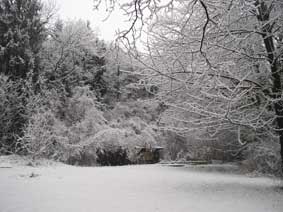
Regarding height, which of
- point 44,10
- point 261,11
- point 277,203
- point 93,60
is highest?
point 44,10

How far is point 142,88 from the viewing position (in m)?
12.2

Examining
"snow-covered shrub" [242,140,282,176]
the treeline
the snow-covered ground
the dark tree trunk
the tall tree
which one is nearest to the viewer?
the snow-covered ground

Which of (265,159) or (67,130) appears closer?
(265,159)

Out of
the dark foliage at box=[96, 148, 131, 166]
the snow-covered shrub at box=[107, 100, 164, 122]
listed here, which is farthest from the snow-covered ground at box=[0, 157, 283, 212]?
the snow-covered shrub at box=[107, 100, 164, 122]

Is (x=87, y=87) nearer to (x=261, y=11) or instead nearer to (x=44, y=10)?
(x=44, y=10)

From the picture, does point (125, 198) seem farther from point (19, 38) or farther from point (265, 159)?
point (19, 38)

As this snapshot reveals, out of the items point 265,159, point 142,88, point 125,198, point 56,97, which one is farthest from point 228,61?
point 56,97

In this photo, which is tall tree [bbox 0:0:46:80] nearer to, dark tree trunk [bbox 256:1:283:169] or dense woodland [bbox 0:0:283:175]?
dense woodland [bbox 0:0:283:175]

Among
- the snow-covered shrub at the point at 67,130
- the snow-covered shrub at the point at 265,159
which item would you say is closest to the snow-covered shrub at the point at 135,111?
the snow-covered shrub at the point at 67,130

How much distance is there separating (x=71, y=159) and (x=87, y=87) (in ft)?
14.0

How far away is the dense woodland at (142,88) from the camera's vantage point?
5680 millimetres

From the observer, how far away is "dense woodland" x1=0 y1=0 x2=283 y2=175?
18.6 feet

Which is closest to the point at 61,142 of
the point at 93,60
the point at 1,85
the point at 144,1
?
the point at 1,85

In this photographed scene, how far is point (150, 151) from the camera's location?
14.7 metres
